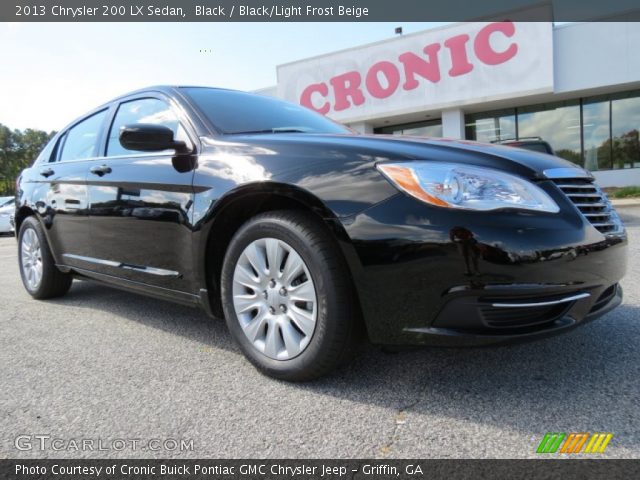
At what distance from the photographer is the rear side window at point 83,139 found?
11.9 feet

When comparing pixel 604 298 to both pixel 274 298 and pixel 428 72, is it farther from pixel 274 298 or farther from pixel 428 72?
pixel 428 72

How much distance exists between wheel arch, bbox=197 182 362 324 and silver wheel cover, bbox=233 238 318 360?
20cm

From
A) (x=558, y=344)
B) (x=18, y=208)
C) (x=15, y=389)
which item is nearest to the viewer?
(x=15, y=389)

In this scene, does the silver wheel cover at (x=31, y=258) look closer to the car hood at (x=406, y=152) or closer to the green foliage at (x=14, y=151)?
the car hood at (x=406, y=152)

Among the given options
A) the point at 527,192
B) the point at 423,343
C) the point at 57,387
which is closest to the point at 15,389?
the point at 57,387

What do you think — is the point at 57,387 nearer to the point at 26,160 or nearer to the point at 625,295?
the point at 625,295

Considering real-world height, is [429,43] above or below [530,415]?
above

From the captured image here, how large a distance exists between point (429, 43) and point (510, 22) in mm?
2553

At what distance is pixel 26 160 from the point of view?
56344 millimetres

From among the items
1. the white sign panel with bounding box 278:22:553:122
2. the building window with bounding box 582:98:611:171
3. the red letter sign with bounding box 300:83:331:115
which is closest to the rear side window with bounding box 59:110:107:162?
the white sign panel with bounding box 278:22:553:122

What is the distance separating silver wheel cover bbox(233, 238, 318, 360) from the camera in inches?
83.2

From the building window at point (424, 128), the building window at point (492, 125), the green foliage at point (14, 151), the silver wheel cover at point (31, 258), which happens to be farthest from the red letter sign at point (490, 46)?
the green foliage at point (14, 151)

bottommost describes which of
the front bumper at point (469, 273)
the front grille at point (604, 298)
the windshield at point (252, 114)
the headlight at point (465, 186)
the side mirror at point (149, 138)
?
the front grille at point (604, 298)

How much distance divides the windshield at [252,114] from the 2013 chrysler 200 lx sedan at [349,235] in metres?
0.02
